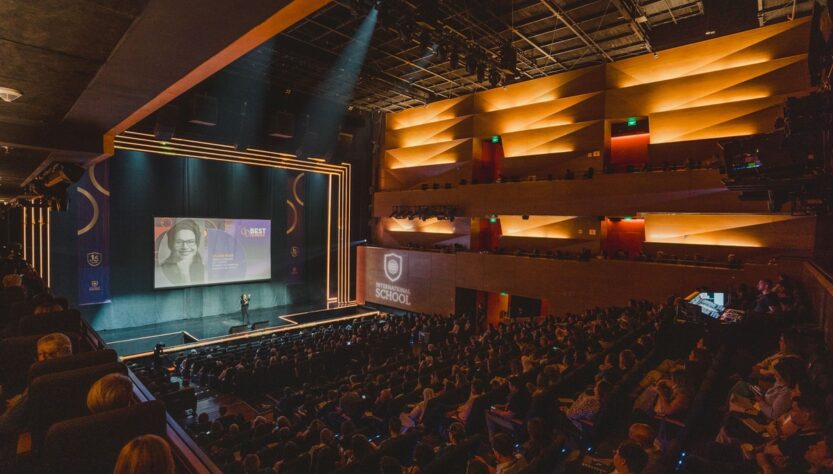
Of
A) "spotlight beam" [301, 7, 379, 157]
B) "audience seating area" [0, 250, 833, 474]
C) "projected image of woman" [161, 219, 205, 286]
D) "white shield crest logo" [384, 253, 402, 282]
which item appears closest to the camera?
"audience seating area" [0, 250, 833, 474]

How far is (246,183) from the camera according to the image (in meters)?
17.8

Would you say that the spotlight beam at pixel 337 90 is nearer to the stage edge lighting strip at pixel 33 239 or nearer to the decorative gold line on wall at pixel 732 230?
the stage edge lighting strip at pixel 33 239

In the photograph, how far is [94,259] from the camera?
47.0ft

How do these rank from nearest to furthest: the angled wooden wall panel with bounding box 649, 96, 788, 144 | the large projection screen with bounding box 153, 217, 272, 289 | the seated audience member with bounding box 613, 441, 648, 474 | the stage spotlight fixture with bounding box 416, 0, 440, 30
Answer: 1. the seated audience member with bounding box 613, 441, 648, 474
2. the stage spotlight fixture with bounding box 416, 0, 440, 30
3. the angled wooden wall panel with bounding box 649, 96, 788, 144
4. the large projection screen with bounding box 153, 217, 272, 289

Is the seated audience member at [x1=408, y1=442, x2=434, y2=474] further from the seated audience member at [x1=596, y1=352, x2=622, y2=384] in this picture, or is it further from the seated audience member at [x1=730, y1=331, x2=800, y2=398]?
the seated audience member at [x1=730, y1=331, x2=800, y2=398]

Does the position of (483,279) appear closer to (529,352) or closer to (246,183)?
(529,352)

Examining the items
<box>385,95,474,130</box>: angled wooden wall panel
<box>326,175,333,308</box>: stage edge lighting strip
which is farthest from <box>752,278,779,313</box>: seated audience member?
<box>326,175,333,308</box>: stage edge lighting strip

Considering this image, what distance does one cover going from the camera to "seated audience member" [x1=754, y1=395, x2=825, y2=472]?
2.96 m

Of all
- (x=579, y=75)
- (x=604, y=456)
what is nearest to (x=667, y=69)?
(x=579, y=75)

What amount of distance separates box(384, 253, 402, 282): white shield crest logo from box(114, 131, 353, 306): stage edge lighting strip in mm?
2399

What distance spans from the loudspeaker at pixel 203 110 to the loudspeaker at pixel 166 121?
48 cm

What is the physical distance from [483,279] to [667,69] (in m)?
9.88

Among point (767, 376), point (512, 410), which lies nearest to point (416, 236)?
point (512, 410)

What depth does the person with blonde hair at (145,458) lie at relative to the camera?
5.34 ft
